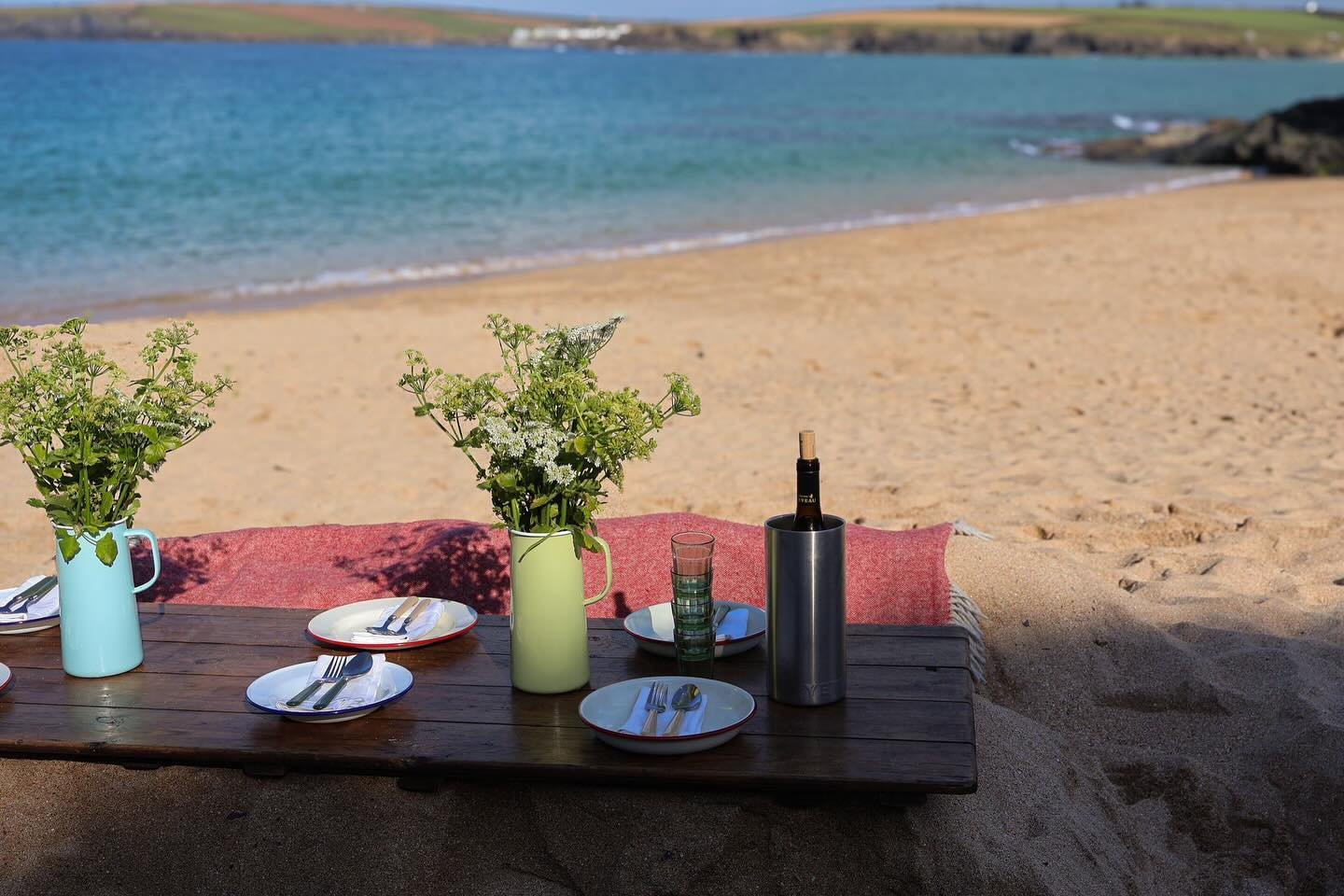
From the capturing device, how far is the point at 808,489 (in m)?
2.33

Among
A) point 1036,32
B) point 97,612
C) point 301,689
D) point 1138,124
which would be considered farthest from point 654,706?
point 1036,32

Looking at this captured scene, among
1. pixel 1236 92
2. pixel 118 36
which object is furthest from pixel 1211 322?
pixel 118 36

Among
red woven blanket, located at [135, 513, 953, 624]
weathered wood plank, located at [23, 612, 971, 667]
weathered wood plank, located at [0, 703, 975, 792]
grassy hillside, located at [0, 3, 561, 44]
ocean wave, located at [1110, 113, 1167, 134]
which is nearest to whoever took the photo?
weathered wood plank, located at [0, 703, 975, 792]

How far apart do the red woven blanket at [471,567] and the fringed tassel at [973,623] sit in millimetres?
52

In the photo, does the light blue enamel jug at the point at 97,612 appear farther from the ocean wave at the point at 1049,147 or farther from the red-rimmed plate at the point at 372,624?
the ocean wave at the point at 1049,147

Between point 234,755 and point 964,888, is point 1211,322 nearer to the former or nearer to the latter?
point 964,888

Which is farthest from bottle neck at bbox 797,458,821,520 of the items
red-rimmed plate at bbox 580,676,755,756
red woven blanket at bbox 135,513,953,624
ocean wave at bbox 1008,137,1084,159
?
ocean wave at bbox 1008,137,1084,159

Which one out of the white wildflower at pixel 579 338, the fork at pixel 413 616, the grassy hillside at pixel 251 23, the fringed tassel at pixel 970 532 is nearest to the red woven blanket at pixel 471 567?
the fringed tassel at pixel 970 532

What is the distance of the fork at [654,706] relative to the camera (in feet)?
7.32

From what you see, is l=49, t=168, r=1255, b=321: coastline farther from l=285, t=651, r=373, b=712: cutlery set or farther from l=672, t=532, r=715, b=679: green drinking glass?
l=672, t=532, r=715, b=679: green drinking glass

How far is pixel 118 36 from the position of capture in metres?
97.9

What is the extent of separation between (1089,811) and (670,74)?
68.1 m

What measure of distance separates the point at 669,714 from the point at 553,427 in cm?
57

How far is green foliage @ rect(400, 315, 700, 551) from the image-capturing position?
230 centimetres
